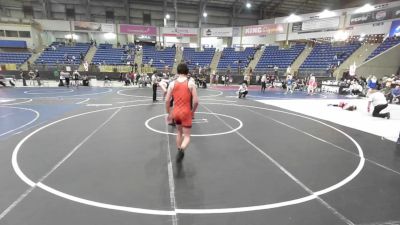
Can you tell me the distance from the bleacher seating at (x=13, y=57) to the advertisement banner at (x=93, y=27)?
821 centimetres

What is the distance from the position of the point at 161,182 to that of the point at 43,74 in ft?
105

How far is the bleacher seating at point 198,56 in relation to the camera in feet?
128

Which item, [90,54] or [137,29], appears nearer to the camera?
[90,54]

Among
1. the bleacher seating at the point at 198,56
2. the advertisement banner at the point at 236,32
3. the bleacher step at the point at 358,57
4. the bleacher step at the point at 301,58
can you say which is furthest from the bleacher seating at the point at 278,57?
the bleacher seating at the point at 198,56

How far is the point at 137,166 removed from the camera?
5.27 meters

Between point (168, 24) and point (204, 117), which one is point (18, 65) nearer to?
point (168, 24)

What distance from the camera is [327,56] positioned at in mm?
32938

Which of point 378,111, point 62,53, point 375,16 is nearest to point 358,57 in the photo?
point 375,16

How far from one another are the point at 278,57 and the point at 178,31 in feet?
53.1

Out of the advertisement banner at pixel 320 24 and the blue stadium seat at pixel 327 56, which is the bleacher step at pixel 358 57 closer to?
the blue stadium seat at pixel 327 56

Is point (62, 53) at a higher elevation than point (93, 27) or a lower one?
lower

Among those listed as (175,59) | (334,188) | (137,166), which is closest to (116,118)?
(137,166)

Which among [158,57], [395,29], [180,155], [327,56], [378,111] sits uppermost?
[395,29]

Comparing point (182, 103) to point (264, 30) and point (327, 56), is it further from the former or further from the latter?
point (264, 30)
